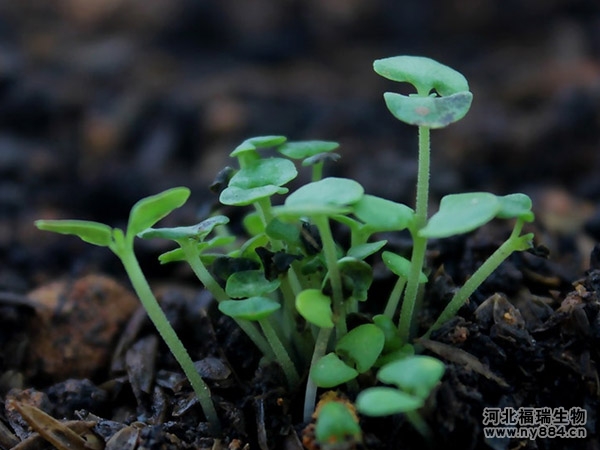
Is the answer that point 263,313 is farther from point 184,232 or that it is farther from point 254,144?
point 254,144

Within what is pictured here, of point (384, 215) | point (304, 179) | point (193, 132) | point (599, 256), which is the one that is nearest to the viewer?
Answer: point (384, 215)

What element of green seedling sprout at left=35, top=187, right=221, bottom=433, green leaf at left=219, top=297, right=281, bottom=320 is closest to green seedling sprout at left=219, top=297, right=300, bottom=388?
green leaf at left=219, top=297, right=281, bottom=320

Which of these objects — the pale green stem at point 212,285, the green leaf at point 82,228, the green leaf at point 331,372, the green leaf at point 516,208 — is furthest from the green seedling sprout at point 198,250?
the green leaf at point 516,208

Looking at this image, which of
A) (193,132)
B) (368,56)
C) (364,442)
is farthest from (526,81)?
(364,442)

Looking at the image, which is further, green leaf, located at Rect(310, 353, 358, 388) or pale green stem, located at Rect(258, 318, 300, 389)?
pale green stem, located at Rect(258, 318, 300, 389)

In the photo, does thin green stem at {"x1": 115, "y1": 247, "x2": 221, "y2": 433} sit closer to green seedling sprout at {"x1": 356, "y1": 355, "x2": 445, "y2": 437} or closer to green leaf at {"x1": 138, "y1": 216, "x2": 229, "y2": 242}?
green leaf at {"x1": 138, "y1": 216, "x2": 229, "y2": 242}

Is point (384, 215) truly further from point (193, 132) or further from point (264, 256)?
point (193, 132)

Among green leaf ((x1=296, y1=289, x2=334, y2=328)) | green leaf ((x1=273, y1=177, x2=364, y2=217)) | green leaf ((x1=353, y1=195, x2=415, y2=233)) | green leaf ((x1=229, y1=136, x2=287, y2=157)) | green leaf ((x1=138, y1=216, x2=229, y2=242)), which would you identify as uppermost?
green leaf ((x1=273, y1=177, x2=364, y2=217))
